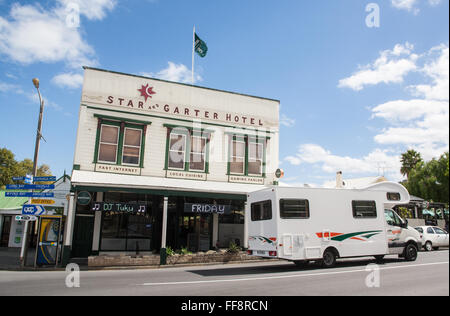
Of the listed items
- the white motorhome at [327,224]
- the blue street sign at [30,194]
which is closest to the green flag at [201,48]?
the white motorhome at [327,224]

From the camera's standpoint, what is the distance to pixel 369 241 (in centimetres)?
1322

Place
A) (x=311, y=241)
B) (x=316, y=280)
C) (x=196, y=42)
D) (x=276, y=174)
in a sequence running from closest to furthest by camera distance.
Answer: (x=316, y=280)
(x=311, y=241)
(x=276, y=174)
(x=196, y=42)

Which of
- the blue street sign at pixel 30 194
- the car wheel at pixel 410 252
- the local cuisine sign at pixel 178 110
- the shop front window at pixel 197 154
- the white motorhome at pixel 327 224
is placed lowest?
the car wheel at pixel 410 252

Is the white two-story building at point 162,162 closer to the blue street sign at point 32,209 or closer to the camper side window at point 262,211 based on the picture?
the blue street sign at point 32,209

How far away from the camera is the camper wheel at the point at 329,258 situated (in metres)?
12.6

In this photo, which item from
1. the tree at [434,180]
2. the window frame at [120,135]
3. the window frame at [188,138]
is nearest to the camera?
the window frame at [120,135]

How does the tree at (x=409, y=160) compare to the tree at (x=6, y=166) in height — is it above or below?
above

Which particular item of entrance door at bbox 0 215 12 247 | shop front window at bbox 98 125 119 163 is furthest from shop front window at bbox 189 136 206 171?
entrance door at bbox 0 215 12 247

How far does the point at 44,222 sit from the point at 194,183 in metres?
7.26

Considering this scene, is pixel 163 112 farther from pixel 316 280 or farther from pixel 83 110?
pixel 316 280

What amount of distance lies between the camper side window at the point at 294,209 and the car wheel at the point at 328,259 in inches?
65.2

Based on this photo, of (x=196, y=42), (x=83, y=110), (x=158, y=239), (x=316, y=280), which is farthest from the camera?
(x=196, y=42)
